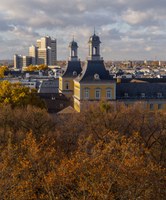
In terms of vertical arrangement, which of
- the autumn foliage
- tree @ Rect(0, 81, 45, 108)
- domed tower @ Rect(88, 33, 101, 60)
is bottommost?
the autumn foliage

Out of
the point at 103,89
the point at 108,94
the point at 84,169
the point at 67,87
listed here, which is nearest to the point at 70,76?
the point at 67,87

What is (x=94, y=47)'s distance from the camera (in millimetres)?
54875

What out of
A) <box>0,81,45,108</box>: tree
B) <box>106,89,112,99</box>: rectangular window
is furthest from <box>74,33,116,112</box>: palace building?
<box>0,81,45,108</box>: tree

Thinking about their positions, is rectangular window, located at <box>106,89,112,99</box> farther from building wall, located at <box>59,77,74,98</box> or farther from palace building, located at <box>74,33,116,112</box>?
building wall, located at <box>59,77,74,98</box>

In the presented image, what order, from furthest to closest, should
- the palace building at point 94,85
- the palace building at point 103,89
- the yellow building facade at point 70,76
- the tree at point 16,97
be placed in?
the yellow building facade at point 70,76, the palace building at point 103,89, the palace building at point 94,85, the tree at point 16,97

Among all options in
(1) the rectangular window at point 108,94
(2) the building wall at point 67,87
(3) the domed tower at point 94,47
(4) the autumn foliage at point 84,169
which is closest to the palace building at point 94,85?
(1) the rectangular window at point 108,94

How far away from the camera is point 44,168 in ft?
69.5

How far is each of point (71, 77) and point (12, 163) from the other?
41.5 metres

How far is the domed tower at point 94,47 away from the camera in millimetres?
54031

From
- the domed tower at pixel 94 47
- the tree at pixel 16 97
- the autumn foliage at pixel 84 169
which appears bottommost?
the autumn foliage at pixel 84 169

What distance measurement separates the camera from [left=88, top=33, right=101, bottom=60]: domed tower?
54031 mm

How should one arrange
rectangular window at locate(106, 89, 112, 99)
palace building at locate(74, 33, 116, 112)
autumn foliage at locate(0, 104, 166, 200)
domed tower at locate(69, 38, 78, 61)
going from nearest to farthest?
1. autumn foliage at locate(0, 104, 166, 200)
2. palace building at locate(74, 33, 116, 112)
3. rectangular window at locate(106, 89, 112, 99)
4. domed tower at locate(69, 38, 78, 61)

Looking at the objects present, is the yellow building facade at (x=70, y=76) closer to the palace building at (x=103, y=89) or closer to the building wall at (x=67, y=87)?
the building wall at (x=67, y=87)

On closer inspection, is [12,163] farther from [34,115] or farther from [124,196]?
[34,115]
